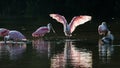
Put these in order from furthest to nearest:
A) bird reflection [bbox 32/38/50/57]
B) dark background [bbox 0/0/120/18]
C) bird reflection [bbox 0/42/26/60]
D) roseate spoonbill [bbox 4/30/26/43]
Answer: dark background [bbox 0/0/120/18] → roseate spoonbill [bbox 4/30/26/43] → bird reflection [bbox 32/38/50/57] → bird reflection [bbox 0/42/26/60]

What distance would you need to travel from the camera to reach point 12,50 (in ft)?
68.1

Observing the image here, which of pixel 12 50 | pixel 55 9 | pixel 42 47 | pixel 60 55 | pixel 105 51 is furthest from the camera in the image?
pixel 55 9

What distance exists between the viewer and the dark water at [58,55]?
16.4 metres

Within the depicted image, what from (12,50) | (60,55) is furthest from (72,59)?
(12,50)

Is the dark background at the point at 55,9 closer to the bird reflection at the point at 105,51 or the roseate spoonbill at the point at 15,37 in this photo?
the roseate spoonbill at the point at 15,37

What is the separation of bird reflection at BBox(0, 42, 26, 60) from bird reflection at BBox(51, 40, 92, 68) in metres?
1.33

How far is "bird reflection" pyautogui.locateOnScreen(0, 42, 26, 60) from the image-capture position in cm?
1905

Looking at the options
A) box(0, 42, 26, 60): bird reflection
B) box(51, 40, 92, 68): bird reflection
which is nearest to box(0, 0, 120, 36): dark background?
box(0, 42, 26, 60): bird reflection

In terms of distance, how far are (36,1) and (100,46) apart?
46.7 meters

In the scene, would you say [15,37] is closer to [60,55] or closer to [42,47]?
[42,47]

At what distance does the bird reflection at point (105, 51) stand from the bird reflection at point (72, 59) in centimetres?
38

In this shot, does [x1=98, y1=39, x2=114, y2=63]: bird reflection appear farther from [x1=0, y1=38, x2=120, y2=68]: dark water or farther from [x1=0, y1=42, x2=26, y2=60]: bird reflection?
[x1=0, y1=42, x2=26, y2=60]: bird reflection

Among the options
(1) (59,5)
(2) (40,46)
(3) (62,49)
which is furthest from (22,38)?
(1) (59,5)

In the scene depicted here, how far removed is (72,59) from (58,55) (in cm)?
132
